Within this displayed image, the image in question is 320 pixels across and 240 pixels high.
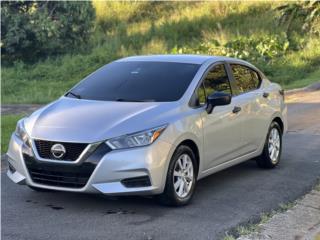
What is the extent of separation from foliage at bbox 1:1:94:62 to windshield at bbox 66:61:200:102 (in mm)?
16957

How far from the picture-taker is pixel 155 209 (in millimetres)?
6305

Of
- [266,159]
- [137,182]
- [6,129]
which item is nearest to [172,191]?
[137,182]

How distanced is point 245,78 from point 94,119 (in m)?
2.70

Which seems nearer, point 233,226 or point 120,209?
point 233,226

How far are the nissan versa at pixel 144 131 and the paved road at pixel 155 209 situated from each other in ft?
0.86

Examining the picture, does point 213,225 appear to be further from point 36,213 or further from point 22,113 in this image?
point 22,113

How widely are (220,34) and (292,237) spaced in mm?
21019

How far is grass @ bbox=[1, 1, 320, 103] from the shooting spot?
68.2ft

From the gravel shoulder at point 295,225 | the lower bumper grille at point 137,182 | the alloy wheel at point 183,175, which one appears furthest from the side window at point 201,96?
the gravel shoulder at point 295,225

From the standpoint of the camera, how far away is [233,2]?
31.8 meters

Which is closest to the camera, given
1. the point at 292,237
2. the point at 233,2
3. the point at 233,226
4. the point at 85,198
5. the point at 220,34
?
the point at 292,237

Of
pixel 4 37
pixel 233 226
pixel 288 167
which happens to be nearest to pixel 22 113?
pixel 288 167

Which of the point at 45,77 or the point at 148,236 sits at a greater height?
the point at 148,236

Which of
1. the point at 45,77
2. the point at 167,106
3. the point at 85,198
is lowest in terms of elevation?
the point at 45,77
